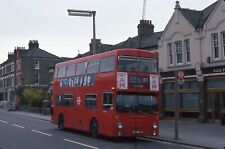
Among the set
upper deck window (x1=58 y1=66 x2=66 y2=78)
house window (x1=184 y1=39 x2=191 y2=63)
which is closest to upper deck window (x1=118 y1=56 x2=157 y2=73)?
upper deck window (x1=58 y1=66 x2=66 y2=78)

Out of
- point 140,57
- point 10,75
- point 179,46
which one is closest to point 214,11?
point 179,46

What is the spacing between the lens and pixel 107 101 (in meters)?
21.8

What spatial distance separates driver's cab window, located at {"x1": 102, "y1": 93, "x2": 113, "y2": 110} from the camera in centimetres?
2131

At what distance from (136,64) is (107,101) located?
7.34 ft

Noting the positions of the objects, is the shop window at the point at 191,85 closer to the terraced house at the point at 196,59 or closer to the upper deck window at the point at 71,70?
the terraced house at the point at 196,59

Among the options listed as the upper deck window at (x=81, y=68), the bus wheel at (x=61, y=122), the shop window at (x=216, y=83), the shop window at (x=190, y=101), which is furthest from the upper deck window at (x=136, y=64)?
the shop window at (x=190, y=101)

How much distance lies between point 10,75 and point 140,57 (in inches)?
2833

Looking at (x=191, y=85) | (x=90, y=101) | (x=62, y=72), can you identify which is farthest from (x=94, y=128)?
(x=191, y=85)

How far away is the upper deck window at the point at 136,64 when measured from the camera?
21.2 m

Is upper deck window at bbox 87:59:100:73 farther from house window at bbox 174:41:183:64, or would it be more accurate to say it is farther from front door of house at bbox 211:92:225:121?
house window at bbox 174:41:183:64

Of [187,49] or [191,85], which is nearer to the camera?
[191,85]

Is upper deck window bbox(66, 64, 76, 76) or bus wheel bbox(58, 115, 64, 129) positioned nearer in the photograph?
upper deck window bbox(66, 64, 76, 76)

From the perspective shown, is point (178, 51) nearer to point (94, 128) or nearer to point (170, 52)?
point (170, 52)

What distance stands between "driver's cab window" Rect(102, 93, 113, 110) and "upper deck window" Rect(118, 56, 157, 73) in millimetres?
1456
